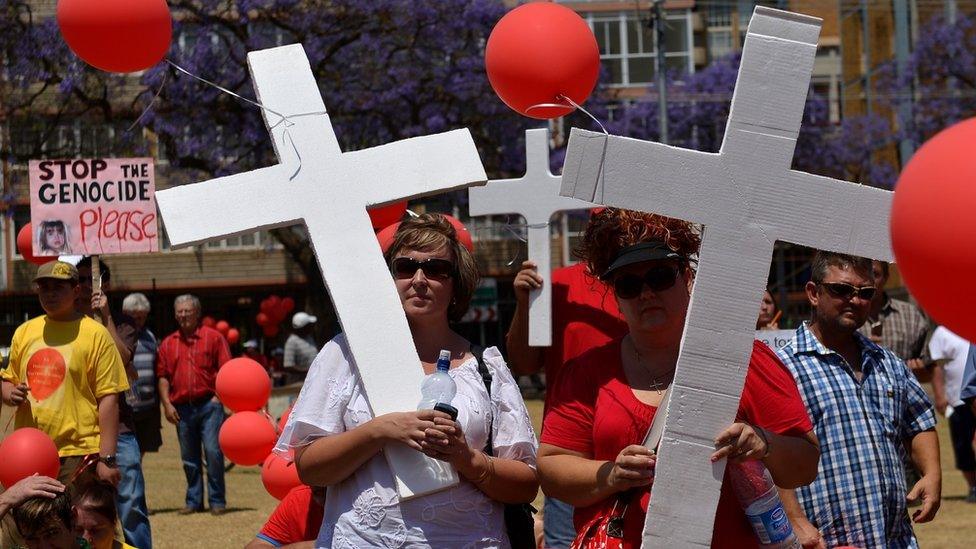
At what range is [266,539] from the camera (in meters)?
4.73

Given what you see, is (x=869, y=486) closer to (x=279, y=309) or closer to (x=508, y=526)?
(x=508, y=526)

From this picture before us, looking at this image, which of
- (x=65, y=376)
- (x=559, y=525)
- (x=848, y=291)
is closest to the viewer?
(x=848, y=291)

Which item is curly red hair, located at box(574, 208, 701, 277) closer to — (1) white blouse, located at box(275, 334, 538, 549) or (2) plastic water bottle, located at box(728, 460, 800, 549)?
(1) white blouse, located at box(275, 334, 538, 549)

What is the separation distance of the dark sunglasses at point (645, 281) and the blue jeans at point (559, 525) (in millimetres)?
2088

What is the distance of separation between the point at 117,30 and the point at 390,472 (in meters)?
2.31

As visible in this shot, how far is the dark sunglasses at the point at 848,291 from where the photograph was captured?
506 cm

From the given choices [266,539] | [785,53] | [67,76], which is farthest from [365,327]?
[67,76]

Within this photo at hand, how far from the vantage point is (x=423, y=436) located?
3818 millimetres

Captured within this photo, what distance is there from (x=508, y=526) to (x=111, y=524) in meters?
1.48

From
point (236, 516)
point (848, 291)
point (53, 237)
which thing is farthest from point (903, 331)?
point (53, 237)

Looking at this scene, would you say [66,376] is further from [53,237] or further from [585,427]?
[585,427]

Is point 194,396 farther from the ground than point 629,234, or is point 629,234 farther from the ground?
point 629,234

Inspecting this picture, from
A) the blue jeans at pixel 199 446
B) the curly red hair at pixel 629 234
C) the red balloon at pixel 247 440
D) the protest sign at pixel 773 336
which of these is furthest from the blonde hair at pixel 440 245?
the blue jeans at pixel 199 446

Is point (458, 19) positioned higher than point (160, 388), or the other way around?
point (458, 19)
